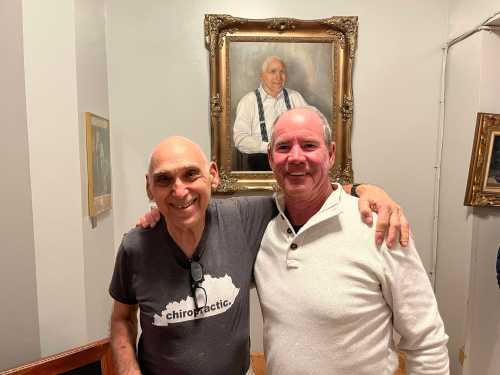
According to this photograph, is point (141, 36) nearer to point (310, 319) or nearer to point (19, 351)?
point (19, 351)

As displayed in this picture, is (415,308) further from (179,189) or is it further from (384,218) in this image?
(179,189)

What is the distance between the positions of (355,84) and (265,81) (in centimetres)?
52

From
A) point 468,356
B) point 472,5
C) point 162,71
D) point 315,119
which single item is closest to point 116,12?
point 162,71

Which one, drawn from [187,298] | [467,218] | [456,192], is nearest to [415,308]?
[187,298]

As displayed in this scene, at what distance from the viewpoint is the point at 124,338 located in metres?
1.13

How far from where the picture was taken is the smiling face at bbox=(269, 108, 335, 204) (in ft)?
3.46

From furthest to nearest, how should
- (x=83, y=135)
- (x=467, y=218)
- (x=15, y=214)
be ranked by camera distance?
(x=467, y=218)
(x=83, y=135)
(x=15, y=214)

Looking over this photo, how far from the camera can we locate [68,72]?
1.57m

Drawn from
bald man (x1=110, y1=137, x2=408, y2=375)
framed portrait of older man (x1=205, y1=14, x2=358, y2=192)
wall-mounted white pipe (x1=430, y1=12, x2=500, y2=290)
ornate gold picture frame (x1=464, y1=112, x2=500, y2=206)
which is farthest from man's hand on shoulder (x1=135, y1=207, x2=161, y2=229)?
wall-mounted white pipe (x1=430, y1=12, x2=500, y2=290)

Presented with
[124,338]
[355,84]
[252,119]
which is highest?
[355,84]

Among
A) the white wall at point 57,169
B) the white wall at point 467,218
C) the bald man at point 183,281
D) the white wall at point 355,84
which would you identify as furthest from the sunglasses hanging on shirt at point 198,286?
the white wall at point 467,218

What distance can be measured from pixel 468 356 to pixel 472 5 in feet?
5.90

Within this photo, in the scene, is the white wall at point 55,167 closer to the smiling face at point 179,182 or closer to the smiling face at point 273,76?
the smiling face at point 179,182

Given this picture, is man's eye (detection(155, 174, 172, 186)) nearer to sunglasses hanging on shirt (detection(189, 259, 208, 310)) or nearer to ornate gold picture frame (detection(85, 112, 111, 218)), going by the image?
sunglasses hanging on shirt (detection(189, 259, 208, 310))
